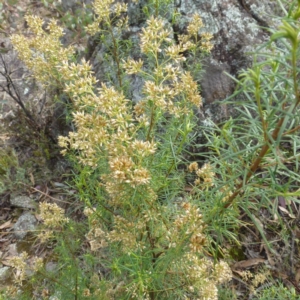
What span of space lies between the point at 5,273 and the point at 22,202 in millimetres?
741

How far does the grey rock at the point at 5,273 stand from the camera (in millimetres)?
3125

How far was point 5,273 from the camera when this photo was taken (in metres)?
3.15

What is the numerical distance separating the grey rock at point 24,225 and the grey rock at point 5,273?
1.04 ft

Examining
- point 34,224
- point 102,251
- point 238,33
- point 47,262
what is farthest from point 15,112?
point 238,33

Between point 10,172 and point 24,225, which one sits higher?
point 10,172

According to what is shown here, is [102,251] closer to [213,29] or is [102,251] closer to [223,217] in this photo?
[223,217]

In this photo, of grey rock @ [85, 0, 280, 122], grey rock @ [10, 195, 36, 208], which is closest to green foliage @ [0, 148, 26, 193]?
grey rock @ [10, 195, 36, 208]

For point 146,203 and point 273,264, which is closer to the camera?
point 146,203

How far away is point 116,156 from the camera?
153 centimetres

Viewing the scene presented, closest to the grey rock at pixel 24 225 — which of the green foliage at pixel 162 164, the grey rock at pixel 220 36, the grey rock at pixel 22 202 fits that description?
the grey rock at pixel 22 202

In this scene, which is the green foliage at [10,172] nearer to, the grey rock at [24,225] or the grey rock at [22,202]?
the grey rock at [22,202]

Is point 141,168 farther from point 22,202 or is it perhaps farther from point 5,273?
point 22,202

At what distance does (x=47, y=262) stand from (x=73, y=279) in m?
0.86

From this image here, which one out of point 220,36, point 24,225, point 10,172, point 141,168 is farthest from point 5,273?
point 220,36
